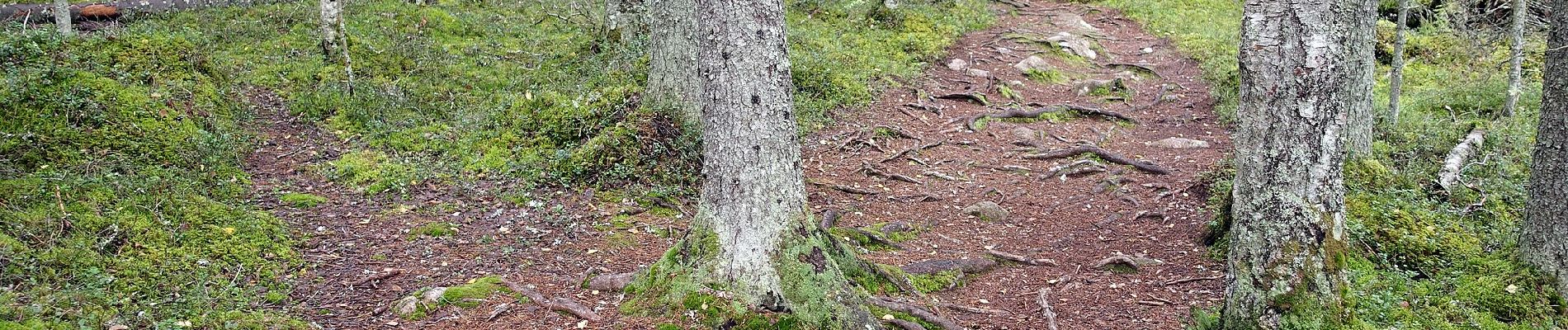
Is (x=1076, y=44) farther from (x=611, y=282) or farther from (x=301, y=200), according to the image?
(x=301, y=200)

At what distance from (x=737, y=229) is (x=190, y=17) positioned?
1198cm

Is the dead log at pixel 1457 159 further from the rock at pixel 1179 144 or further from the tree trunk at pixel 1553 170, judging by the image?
the rock at pixel 1179 144

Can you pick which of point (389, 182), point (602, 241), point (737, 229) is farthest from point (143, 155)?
point (737, 229)

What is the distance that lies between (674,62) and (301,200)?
3.69 m

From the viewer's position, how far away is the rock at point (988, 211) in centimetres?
863

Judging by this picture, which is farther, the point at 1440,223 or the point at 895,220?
the point at 895,220

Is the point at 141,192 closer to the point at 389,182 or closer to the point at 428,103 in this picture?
the point at 389,182

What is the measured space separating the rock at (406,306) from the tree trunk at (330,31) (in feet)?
22.6

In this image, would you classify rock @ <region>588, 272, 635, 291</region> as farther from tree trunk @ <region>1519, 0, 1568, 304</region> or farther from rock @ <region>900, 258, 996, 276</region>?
tree trunk @ <region>1519, 0, 1568, 304</region>

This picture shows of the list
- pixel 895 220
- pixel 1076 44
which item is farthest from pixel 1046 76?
pixel 895 220

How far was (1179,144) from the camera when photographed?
11.0 metres

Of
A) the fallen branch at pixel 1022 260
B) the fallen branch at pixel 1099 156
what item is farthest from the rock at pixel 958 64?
the fallen branch at pixel 1022 260

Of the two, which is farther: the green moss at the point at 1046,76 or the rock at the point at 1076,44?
the rock at the point at 1076,44

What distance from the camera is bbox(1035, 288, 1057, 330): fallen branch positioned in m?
6.28
